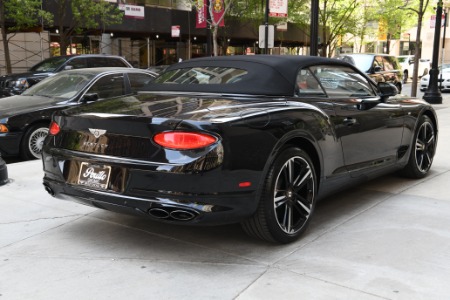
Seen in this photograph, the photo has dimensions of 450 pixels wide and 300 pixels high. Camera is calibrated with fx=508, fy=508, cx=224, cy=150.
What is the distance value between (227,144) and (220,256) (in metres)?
0.90

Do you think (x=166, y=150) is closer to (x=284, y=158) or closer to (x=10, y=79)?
(x=284, y=158)

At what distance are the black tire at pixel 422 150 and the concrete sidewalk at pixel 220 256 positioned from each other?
87 centimetres

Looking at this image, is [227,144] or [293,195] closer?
[227,144]

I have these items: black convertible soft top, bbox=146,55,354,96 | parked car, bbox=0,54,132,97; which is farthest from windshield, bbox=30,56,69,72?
black convertible soft top, bbox=146,55,354,96

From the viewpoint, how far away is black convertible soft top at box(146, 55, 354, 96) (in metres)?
4.32

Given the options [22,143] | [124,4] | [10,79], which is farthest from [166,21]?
[22,143]

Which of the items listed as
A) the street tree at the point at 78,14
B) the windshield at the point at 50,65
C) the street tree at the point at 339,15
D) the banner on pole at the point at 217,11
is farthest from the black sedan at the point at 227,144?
the street tree at the point at 339,15

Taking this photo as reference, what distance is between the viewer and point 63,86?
844cm

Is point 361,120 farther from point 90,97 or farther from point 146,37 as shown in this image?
point 146,37

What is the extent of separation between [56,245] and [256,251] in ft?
5.19

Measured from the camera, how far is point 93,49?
26047 millimetres

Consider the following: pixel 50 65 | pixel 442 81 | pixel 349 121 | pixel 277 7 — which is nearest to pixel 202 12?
pixel 277 7

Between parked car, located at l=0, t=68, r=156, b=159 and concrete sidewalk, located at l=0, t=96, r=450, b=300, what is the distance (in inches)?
97.9

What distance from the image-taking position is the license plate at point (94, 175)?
3650 millimetres
